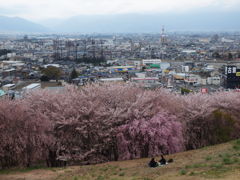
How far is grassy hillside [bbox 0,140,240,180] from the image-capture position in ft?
15.4

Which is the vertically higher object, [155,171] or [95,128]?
[95,128]

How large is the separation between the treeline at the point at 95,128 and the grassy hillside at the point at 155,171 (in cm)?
50

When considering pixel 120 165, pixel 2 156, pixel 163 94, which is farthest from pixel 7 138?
pixel 163 94

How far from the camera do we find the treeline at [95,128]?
7375 mm

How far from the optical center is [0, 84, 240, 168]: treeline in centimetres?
738

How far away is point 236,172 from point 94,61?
36.7m

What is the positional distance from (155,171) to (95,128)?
→ 248cm

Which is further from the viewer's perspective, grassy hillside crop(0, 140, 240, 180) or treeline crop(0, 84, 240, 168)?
treeline crop(0, 84, 240, 168)

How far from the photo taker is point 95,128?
7598 mm

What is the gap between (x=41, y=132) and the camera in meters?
7.41

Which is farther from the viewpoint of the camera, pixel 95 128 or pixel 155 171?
pixel 95 128

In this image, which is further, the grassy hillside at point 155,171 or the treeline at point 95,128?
the treeline at point 95,128

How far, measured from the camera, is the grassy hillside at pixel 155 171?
470 cm

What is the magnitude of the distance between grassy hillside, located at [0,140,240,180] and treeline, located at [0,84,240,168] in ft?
1.65
